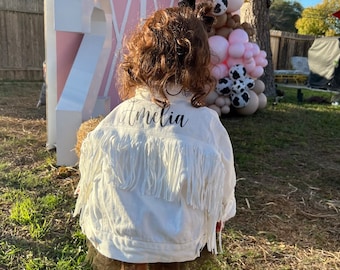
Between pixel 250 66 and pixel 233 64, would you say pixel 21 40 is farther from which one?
pixel 250 66

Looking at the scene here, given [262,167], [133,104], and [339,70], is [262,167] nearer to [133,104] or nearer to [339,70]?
[133,104]

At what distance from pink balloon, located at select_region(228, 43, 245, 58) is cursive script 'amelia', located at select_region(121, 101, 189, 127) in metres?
5.55

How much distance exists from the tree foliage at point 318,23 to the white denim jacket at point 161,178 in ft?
93.6

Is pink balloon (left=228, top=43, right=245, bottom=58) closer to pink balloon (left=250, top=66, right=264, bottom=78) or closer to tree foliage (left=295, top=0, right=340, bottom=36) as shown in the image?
pink balloon (left=250, top=66, right=264, bottom=78)

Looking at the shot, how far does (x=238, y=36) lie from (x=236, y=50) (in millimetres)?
241

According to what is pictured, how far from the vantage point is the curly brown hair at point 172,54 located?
1.42 meters

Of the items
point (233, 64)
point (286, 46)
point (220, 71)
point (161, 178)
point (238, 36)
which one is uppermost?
point (286, 46)

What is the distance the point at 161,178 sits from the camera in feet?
4.87

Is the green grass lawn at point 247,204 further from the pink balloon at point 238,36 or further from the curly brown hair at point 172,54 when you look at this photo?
the pink balloon at point 238,36

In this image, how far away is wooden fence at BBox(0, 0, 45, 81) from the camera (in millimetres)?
11070

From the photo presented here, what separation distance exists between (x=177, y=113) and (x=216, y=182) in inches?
12.0

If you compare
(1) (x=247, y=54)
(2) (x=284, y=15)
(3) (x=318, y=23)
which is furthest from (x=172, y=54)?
(2) (x=284, y=15)

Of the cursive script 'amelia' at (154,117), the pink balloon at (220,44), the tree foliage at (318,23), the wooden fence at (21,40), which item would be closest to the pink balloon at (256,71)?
the pink balloon at (220,44)

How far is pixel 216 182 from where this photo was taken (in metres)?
1.50
